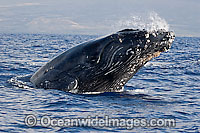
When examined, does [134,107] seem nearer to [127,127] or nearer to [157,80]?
[127,127]

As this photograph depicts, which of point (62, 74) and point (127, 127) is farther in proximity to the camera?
point (62, 74)

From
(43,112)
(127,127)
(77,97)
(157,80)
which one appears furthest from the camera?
(157,80)

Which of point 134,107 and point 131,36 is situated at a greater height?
point 131,36

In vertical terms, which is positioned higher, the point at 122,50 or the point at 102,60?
the point at 122,50

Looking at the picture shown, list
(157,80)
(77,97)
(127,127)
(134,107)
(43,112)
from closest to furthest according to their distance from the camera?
(127,127) < (43,112) < (134,107) < (77,97) < (157,80)

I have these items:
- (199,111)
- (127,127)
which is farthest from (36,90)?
(199,111)

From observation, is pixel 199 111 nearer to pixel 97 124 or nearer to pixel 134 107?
pixel 134 107

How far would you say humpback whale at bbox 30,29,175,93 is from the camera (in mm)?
8539

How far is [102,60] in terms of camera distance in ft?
28.2

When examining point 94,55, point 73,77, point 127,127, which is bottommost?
point 127,127

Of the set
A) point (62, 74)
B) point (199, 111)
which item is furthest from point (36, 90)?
point (199, 111)

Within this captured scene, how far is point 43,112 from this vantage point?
763 centimetres

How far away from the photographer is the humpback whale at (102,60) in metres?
8.54

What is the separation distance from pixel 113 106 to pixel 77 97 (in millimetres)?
1096
